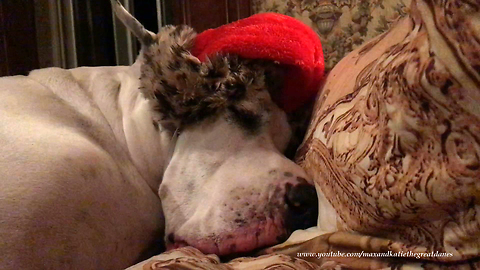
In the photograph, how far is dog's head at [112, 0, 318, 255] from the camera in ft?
2.46

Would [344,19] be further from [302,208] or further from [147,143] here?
[302,208]

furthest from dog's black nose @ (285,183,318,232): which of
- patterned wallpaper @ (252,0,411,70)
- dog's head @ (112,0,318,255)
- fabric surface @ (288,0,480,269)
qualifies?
patterned wallpaper @ (252,0,411,70)

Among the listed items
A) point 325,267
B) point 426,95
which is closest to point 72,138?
point 325,267

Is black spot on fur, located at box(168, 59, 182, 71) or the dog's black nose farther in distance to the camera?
black spot on fur, located at box(168, 59, 182, 71)

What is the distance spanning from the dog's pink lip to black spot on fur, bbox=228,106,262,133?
0.22m

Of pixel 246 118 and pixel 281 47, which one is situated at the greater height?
pixel 281 47

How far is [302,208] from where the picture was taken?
74 cm

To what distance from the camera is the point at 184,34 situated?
0.93 m

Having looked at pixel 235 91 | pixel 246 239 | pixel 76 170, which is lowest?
pixel 246 239

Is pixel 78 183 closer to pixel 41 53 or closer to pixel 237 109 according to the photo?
pixel 237 109

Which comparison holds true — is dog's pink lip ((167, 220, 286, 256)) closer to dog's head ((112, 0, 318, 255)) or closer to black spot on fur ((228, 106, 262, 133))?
dog's head ((112, 0, 318, 255))

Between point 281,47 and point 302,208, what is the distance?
12.3 inches

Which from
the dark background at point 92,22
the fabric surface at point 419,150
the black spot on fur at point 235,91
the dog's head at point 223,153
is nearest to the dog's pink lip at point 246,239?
the dog's head at point 223,153

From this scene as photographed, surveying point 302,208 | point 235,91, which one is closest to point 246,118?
point 235,91
